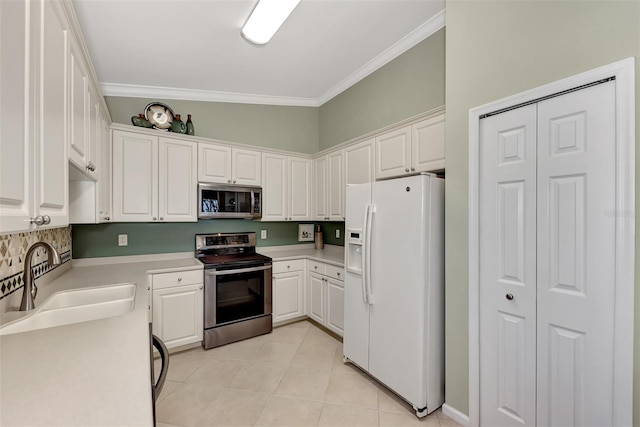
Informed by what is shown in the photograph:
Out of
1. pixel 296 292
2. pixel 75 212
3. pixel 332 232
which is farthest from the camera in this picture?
pixel 332 232

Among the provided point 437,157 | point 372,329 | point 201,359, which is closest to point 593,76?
point 437,157

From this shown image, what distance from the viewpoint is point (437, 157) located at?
2.22 m

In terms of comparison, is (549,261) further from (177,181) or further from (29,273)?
(177,181)

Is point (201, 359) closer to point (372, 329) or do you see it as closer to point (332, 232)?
point (372, 329)

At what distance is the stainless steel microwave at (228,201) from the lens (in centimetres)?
300

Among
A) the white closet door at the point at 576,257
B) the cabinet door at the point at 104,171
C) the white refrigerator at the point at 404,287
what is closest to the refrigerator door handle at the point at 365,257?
the white refrigerator at the point at 404,287

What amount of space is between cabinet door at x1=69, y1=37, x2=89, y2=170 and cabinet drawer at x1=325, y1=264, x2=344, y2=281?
219 cm

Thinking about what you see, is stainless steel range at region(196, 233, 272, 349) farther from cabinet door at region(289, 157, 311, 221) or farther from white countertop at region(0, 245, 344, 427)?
white countertop at region(0, 245, 344, 427)

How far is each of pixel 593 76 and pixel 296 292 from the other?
3006 millimetres

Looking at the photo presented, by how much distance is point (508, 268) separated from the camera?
1.59 meters

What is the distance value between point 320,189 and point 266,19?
1909mm

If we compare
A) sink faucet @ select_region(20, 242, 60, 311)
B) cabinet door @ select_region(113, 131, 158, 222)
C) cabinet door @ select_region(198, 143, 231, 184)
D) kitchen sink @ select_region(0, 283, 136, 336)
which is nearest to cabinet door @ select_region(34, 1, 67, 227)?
sink faucet @ select_region(20, 242, 60, 311)

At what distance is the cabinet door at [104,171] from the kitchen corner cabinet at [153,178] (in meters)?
0.07

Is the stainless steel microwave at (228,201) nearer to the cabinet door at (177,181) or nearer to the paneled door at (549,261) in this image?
the cabinet door at (177,181)
